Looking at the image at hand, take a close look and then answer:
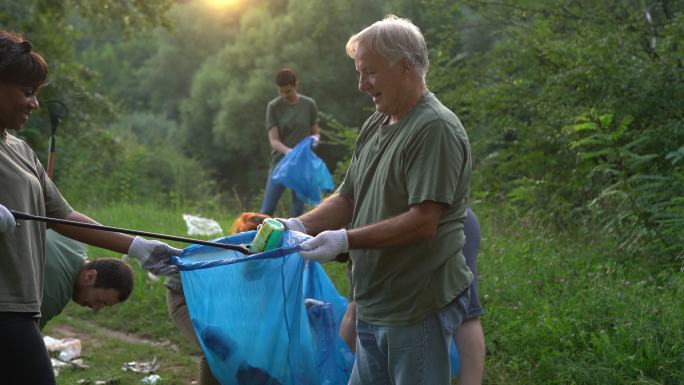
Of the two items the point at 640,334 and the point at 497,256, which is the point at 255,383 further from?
the point at 497,256

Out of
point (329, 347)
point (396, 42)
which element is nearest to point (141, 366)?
point (329, 347)

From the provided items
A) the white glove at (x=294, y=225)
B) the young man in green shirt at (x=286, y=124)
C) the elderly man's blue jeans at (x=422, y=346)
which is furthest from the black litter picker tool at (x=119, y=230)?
the young man in green shirt at (x=286, y=124)

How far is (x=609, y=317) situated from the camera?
16.2ft

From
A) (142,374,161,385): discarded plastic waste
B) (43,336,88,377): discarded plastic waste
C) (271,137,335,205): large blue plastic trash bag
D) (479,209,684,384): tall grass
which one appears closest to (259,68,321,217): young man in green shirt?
(271,137,335,205): large blue plastic trash bag

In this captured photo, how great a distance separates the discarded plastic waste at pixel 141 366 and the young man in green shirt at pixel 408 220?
315 cm

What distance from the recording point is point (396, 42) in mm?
2801

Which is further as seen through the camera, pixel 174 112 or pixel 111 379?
pixel 174 112

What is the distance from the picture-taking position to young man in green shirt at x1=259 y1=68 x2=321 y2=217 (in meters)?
8.70

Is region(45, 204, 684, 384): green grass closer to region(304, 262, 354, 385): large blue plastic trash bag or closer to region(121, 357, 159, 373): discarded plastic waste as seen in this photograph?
region(121, 357, 159, 373): discarded plastic waste

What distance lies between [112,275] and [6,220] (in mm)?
1536

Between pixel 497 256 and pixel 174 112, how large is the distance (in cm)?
3248

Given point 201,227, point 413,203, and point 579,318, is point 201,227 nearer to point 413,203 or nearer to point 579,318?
point 579,318

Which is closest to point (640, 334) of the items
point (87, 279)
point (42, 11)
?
point (87, 279)

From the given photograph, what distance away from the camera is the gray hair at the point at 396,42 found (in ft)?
9.20
